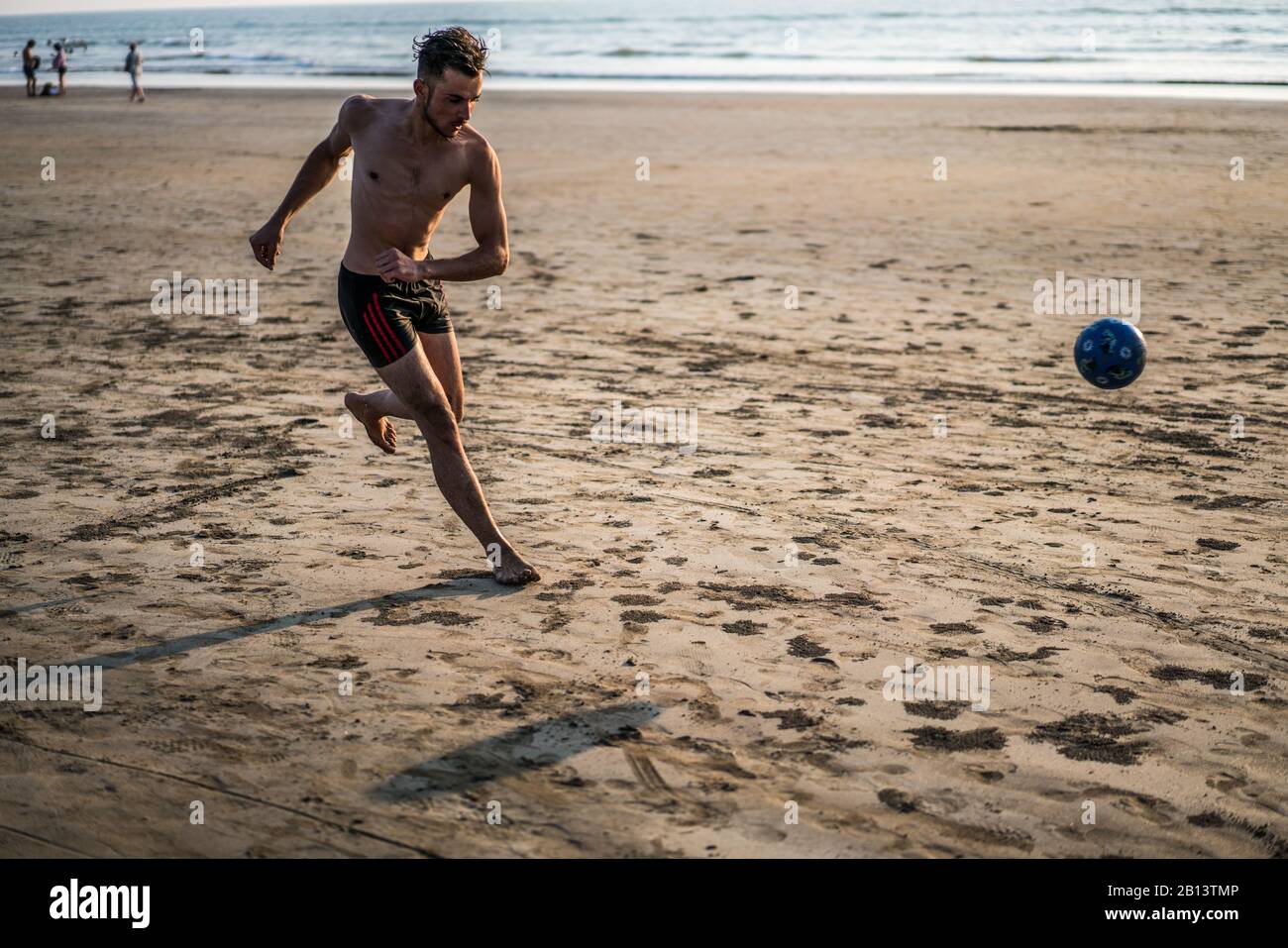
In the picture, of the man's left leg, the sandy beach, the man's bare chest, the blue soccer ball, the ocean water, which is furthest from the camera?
the ocean water

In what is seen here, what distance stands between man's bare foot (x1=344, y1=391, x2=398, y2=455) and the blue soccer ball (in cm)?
407

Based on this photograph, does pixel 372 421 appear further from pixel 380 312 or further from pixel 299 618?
pixel 299 618

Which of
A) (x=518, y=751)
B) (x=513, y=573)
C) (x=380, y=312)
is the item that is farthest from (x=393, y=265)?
(x=518, y=751)

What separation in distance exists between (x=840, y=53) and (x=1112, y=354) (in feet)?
138

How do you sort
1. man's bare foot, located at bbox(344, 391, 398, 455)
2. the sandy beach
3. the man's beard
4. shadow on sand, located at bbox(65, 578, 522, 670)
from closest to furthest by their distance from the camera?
the sandy beach < shadow on sand, located at bbox(65, 578, 522, 670) < the man's beard < man's bare foot, located at bbox(344, 391, 398, 455)

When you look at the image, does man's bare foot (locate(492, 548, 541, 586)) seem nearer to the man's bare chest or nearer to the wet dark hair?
the man's bare chest

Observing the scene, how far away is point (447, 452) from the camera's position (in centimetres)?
498

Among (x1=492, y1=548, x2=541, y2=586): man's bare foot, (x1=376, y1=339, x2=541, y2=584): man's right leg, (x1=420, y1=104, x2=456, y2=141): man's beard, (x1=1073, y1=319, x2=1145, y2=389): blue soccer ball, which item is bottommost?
(x1=492, y1=548, x2=541, y2=586): man's bare foot

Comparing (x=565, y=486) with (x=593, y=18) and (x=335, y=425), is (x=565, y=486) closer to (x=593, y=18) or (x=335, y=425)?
(x=335, y=425)

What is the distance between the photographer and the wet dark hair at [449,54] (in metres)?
4.52

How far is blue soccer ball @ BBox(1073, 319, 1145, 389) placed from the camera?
7.09 meters

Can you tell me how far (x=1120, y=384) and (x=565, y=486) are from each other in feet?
11.2

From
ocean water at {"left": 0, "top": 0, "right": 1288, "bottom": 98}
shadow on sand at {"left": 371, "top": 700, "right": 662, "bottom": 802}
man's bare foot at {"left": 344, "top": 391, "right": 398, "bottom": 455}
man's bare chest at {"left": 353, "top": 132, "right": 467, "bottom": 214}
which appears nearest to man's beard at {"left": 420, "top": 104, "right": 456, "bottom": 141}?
Result: man's bare chest at {"left": 353, "top": 132, "right": 467, "bottom": 214}

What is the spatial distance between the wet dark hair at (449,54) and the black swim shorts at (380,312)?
0.82 metres
